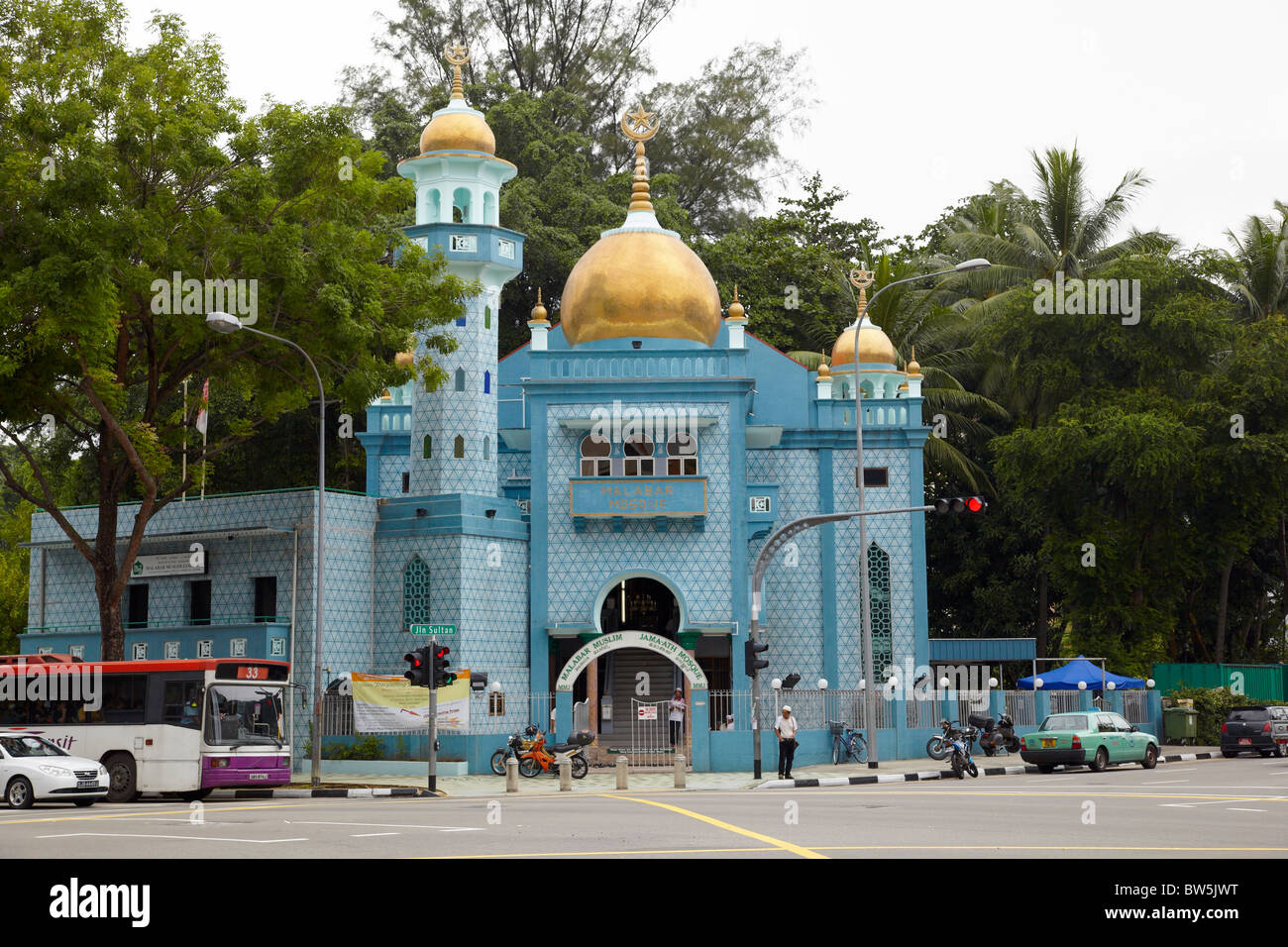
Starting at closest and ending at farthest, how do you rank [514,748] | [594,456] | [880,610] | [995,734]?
[514,748], [995,734], [594,456], [880,610]

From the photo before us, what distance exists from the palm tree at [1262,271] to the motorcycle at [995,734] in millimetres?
21681

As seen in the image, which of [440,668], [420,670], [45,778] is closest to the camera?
[45,778]

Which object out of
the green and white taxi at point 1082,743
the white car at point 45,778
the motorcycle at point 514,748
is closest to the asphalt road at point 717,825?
the white car at point 45,778

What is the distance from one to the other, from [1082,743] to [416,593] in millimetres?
16503

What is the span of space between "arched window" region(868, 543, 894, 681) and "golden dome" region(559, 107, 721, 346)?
7.52 m

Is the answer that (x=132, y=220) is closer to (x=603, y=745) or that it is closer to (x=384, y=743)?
(x=384, y=743)

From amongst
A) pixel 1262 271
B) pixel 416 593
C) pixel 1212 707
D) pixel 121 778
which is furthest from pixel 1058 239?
pixel 121 778

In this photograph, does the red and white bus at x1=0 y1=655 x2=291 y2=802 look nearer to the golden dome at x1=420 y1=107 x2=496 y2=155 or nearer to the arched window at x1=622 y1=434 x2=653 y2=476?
the arched window at x1=622 y1=434 x2=653 y2=476

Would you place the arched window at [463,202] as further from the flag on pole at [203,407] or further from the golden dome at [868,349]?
the golden dome at [868,349]

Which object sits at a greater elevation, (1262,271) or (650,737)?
(1262,271)

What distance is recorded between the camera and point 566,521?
39.4m

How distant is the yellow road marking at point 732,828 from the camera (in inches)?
585

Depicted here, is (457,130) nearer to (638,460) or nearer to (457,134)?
(457,134)

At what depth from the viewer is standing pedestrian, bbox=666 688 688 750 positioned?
118 ft
